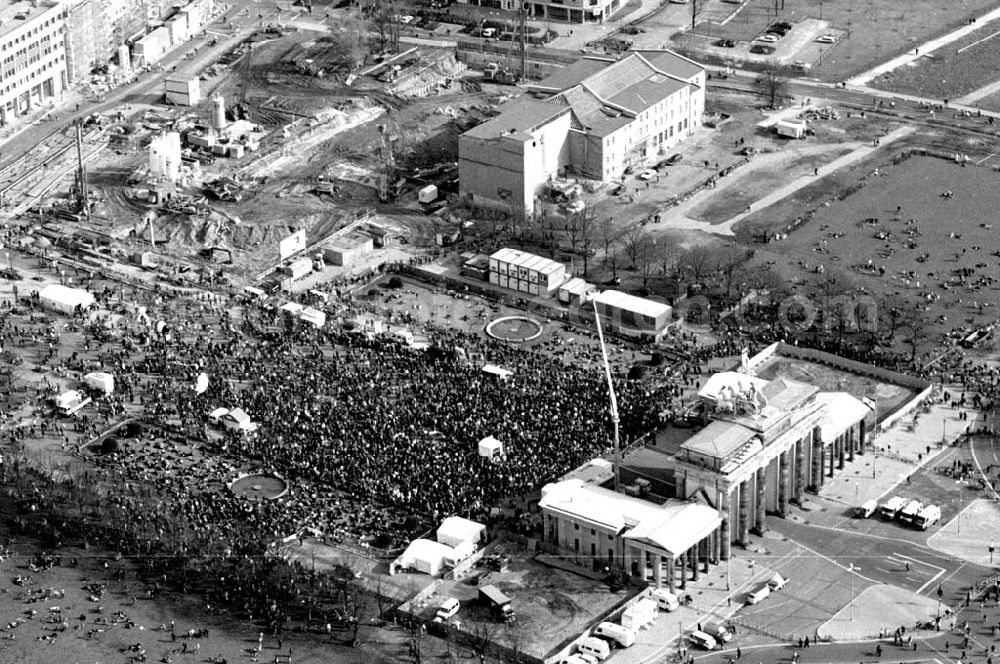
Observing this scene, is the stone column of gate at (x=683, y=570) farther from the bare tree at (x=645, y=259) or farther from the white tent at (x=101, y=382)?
the white tent at (x=101, y=382)

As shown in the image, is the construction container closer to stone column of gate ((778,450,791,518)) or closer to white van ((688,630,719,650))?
stone column of gate ((778,450,791,518))

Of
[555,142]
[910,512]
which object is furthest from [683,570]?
[555,142]

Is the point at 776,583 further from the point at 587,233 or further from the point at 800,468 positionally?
the point at 587,233

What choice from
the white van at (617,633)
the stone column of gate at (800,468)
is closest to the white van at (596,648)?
the white van at (617,633)

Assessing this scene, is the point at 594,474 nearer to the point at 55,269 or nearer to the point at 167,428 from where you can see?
the point at 167,428

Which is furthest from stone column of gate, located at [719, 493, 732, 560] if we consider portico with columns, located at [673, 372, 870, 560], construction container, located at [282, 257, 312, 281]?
construction container, located at [282, 257, 312, 281]

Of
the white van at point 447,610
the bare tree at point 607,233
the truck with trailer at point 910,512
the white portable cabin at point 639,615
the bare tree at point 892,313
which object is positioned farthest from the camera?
the bare tree at point 607,233
